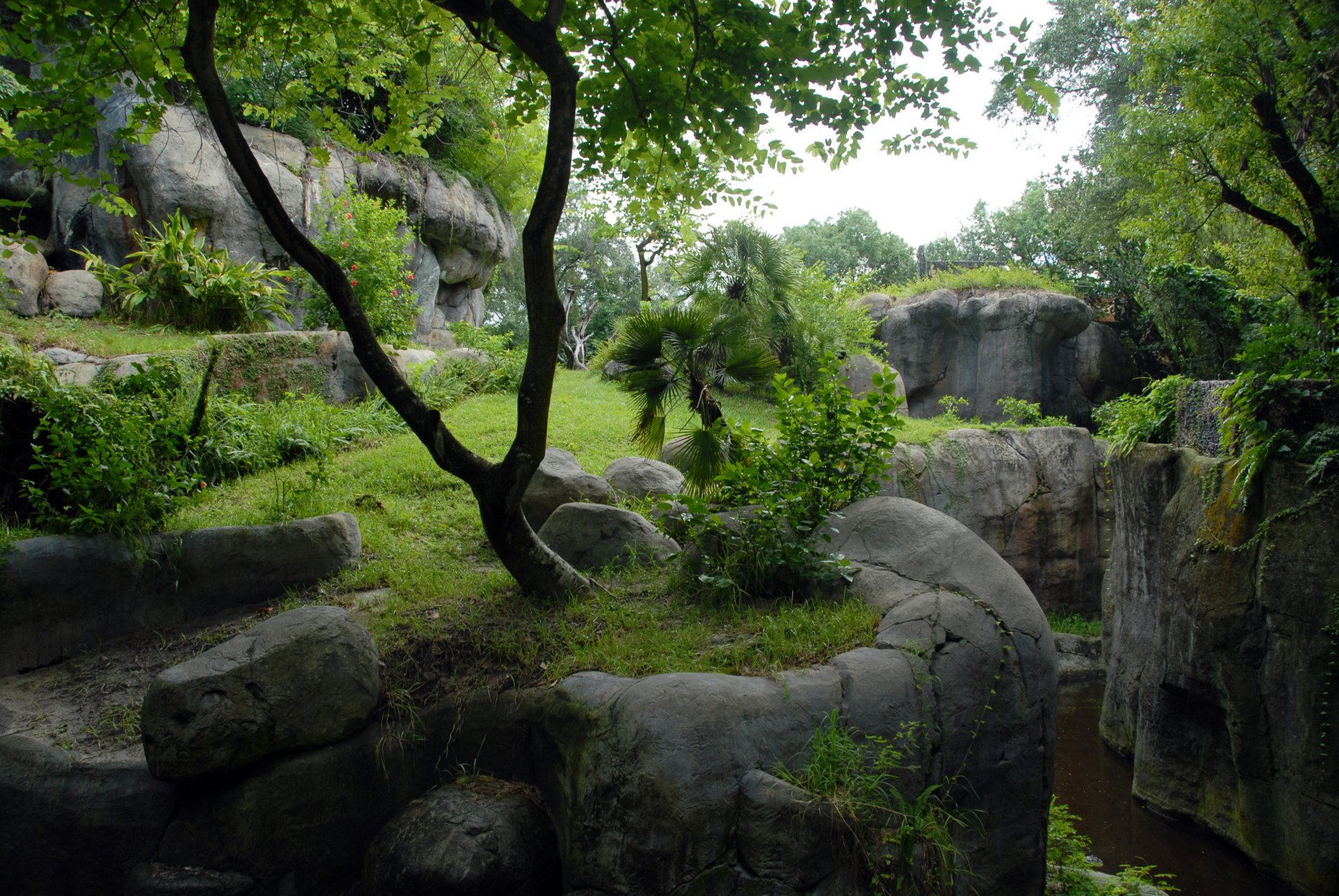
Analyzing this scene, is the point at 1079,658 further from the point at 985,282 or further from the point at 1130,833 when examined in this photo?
the point at 985,282

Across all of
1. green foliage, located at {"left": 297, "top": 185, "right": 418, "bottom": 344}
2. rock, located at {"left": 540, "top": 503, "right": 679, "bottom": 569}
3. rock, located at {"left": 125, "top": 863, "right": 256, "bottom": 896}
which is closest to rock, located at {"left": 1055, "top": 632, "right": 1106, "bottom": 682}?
rock, located at {"left": 540, "top": 503, "right": 679, "bottom": 569}

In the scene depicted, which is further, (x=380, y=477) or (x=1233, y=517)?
(x=380, y=477)

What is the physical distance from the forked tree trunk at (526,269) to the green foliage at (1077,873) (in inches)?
148

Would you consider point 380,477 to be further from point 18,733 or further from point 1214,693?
point 1214,693

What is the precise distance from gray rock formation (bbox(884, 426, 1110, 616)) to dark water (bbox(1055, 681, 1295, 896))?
11.0ft

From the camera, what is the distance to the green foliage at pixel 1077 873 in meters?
4.99

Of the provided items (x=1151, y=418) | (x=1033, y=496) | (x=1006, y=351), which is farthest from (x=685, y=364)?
(x=1006, y=351)

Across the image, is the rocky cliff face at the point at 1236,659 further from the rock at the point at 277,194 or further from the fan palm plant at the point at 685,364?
the rock at the point at 277,194

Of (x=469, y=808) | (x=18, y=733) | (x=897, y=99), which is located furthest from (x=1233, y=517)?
(x=18, y=733)

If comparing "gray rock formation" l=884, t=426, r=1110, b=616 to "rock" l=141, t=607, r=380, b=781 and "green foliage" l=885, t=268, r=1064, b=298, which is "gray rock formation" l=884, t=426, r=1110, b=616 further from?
"rock" l=141, t=607, r=380, b=781

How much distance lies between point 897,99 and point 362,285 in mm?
9493

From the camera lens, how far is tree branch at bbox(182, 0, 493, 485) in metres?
4.35

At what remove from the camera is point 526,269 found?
4672mm

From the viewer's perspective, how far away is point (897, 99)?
541 centimetres
